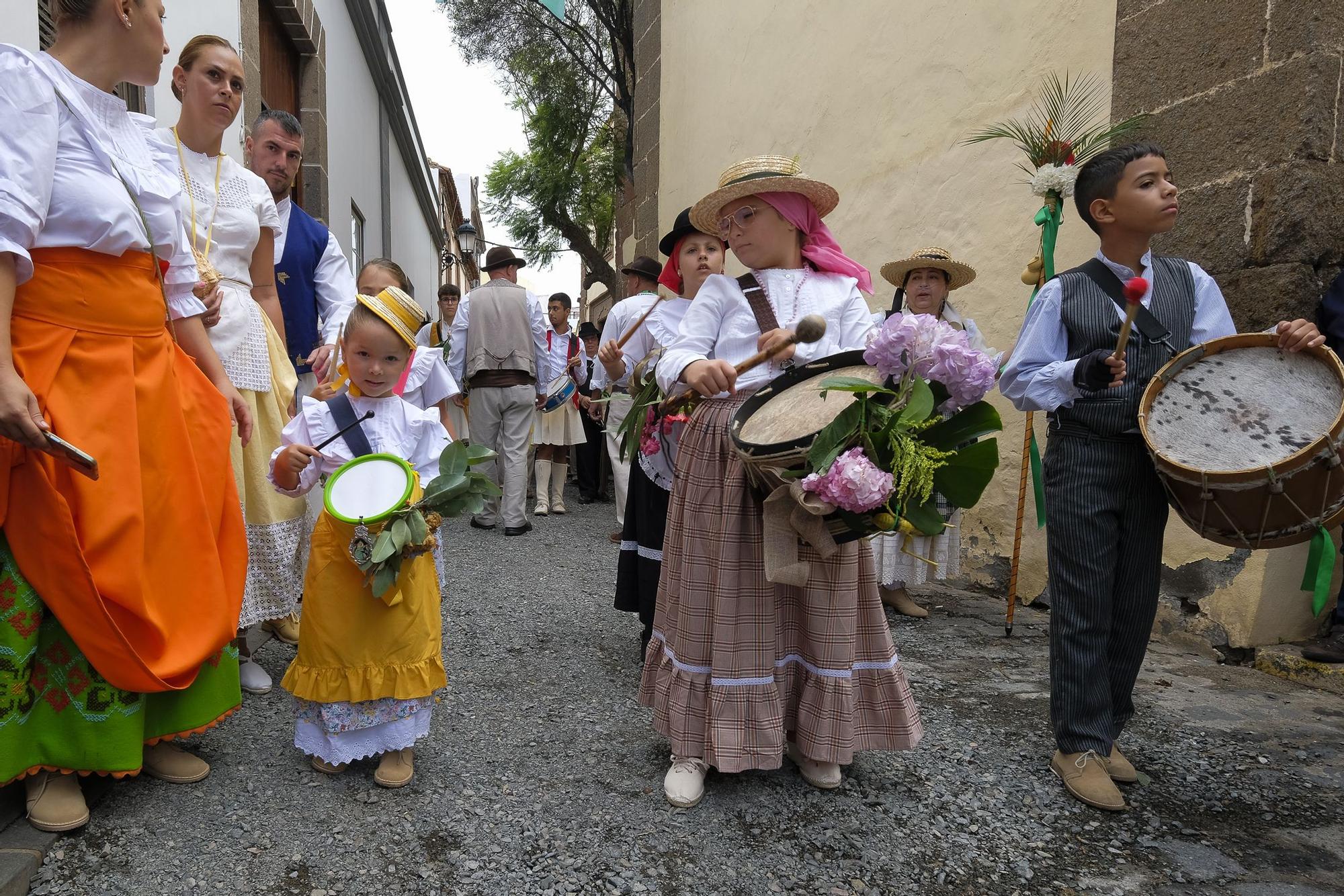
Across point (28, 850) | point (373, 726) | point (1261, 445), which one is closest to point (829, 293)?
point (1261, 445)

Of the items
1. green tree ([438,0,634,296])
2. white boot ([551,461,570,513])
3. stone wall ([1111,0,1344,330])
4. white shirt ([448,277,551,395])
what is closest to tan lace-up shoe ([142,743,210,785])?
stone wall ([1111,0,1344,330])

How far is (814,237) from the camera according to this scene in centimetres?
277

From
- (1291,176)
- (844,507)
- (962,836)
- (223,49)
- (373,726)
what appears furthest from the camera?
(1291,176)

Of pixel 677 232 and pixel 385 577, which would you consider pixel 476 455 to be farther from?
pixel 677 232

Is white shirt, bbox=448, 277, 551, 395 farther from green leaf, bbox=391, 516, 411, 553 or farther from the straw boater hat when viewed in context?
green leaf, bbox=391, 516, 411, 553

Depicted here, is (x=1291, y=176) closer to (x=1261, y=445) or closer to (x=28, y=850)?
(x=1261, y=445)

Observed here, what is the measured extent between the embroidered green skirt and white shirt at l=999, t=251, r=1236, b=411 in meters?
2.64

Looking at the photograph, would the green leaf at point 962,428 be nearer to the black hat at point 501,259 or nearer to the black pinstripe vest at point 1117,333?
the black pinstripe vest at point 1117,333

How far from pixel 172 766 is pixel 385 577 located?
2.97 ft

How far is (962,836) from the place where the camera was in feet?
7.82

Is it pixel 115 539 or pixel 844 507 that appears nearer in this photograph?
pixel 844 507

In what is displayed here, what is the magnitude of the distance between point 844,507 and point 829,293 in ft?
3.00

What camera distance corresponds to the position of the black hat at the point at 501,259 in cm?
755

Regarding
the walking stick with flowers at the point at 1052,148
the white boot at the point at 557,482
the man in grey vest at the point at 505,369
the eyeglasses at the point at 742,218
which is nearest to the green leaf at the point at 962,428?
the eyeglasses at the point at 742,218
